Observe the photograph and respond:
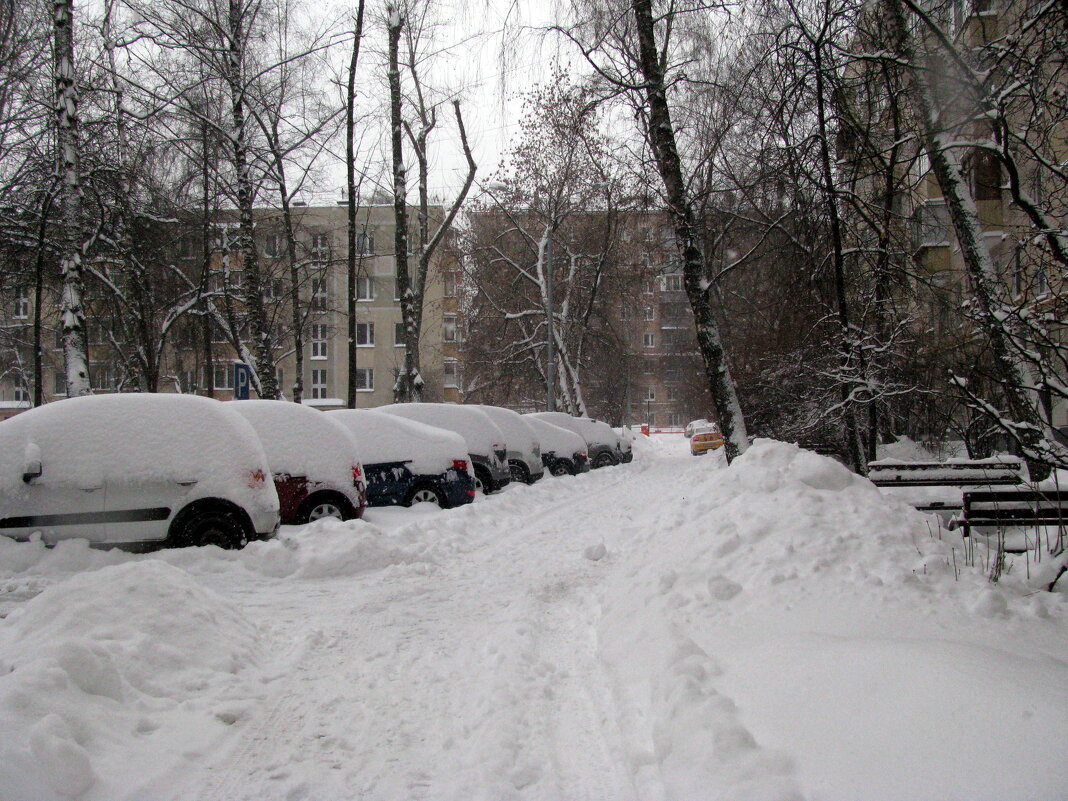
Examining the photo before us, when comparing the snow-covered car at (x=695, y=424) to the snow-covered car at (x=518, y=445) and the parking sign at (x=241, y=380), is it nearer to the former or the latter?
the snow-covered car at (x=518, y=445)

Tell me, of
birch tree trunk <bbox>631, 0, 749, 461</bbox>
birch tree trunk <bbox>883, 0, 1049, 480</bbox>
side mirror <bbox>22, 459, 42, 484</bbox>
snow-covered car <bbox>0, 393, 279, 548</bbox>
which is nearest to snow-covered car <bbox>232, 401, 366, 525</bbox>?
snow-covered car <bbox>0, 393, 279, 548</bbox>

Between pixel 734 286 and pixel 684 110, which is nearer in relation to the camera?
pixel 684 110

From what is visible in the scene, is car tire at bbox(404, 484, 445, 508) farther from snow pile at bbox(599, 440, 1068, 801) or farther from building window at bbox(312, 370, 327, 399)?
building window at bbox(312, 370, 327, 399)

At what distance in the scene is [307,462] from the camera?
998cm

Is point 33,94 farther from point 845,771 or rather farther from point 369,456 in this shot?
point 845,771

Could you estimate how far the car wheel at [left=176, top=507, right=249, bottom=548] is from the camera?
8000 mm

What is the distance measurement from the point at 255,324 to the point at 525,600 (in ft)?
49.1

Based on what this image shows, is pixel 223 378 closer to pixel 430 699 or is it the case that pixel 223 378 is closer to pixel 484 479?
pixel 484 479

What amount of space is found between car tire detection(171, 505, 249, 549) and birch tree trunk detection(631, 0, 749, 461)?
7113mm

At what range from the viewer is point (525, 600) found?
693cm

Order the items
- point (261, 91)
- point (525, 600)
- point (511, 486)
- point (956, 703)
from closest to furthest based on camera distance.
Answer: point (956, 703) → point (525, 600) → point (511, 486) → point (261, 91)

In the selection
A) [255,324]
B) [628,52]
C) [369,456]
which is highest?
[628,52]

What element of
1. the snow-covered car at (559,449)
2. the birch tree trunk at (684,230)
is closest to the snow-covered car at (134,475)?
the birch tree trunk at (684,230)

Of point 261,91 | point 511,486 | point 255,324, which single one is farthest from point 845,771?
point 261,91
